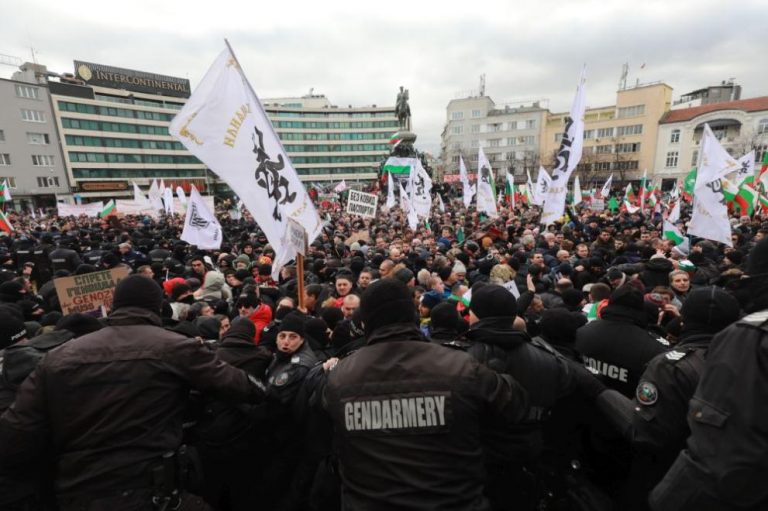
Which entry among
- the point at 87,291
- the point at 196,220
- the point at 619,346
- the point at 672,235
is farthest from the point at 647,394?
the point at 196,220

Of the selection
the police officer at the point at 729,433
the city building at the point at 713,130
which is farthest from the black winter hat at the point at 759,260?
the city building at the point at 713,130

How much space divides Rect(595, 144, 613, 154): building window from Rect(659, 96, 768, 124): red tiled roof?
7128 millimetres

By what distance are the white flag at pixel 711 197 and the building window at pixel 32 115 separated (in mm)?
73266

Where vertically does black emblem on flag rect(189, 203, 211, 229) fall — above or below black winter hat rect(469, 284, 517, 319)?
above

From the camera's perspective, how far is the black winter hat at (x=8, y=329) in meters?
3.12

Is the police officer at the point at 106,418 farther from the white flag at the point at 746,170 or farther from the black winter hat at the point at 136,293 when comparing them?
the white flag at the point at 746,170

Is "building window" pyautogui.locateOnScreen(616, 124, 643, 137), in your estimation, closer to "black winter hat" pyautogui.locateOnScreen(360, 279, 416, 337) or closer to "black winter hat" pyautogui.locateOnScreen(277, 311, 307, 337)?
"black winter hat" pyautogui.locateOnScreen(277, 311, 307, 337)

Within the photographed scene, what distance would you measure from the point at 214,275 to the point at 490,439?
574 cm

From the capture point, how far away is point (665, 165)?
56.3m

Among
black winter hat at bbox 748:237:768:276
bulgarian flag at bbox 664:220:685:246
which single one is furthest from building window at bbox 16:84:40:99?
black winter hat at bbox 748:237:768:276

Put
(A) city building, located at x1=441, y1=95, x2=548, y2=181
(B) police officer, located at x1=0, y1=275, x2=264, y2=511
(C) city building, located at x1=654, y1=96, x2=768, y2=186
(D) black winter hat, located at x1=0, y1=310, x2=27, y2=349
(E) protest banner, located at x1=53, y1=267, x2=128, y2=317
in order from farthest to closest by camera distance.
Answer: (A) city building, located at x1=441, y1=95, x2=548, y2=181 < (C) city building, located at x1=654, y1=96, x2=768, y2=186 < (E) protest banner, located at x1=53, y1=267, x2=128, y2=317 < (D) black winter hat, located at x1=0, y1=310, x2=27, y2=349 < (B) police officer, located at x1=0, y1=275, x2=264, y2=511

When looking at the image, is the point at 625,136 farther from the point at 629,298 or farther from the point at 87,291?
the point at 87,291

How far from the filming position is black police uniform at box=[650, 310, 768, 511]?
145 centimetres

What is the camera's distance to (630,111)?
59.3m
